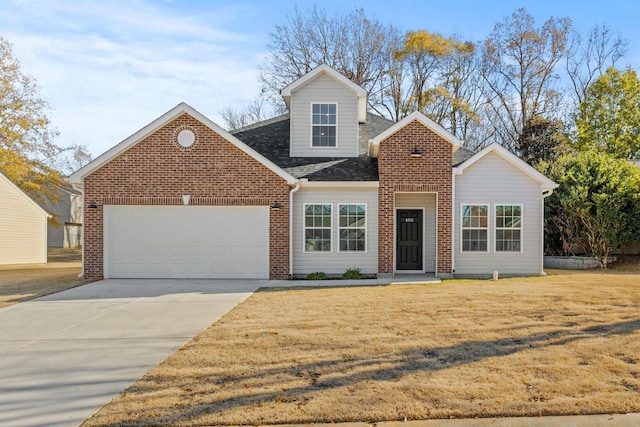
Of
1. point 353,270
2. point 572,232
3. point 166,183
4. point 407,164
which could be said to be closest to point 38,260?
point 166,183

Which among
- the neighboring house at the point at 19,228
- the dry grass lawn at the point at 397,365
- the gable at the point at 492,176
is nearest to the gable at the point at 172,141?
the gable at the point at 492,176

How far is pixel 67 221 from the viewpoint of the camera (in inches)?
1750

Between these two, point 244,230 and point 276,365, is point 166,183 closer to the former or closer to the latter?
point 244,230

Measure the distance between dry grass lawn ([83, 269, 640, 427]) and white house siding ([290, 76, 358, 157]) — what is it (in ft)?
26.7

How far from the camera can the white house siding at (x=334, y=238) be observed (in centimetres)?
1582

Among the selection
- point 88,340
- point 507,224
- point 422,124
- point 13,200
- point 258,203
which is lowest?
point 88,340

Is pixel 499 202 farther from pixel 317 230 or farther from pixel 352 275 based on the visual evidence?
pixel 317 230

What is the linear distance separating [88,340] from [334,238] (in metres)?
9.11

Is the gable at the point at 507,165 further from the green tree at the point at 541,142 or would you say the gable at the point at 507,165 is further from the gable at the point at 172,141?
the green tree at the point at 541,142

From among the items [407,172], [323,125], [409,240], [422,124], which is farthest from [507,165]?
[323,125]

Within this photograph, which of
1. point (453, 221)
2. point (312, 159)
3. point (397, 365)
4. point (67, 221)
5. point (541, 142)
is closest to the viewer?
point (397, 365)

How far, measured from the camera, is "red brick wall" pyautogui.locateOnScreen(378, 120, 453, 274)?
50.9 feet

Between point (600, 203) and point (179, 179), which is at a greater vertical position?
point (179, 179)

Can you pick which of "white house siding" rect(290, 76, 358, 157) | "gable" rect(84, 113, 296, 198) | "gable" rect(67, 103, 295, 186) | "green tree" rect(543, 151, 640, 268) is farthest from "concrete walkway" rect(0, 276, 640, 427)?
"green tree" rect(543, 151, 640, 268)
